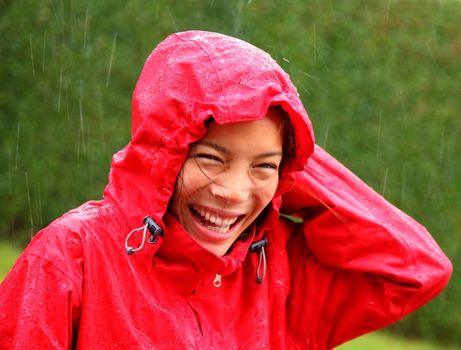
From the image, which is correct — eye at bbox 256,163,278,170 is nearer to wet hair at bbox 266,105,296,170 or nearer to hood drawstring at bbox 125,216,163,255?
wet hair at bbox 266,105,296,170

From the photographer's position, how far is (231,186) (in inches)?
98.6

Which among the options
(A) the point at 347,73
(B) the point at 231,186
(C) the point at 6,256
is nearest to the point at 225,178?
(B) the point at 231,186

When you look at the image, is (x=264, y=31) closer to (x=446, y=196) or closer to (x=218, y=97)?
(x=446, y=196)

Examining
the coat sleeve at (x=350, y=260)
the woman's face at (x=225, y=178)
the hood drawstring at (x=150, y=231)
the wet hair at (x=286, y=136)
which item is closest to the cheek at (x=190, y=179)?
the woman's face at (x=225, y=178)

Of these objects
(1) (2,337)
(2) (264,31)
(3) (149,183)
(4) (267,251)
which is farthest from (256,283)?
(2) (264,31)

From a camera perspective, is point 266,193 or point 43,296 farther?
point 266,193

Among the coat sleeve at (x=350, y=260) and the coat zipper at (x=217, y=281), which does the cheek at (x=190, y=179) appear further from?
the coat sleeve at (x=350, y=260)

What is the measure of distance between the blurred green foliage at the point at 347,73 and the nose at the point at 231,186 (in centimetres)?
417

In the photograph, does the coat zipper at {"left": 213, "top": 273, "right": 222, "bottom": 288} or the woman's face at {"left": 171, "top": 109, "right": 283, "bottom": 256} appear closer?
the woman's face at {"left": 171, "top": 109, "right": 283, "bottom": 256}

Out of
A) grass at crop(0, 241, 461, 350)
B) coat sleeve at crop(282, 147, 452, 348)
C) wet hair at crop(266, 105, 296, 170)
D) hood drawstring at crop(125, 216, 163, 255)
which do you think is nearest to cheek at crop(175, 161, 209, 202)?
hood drawstring at crop(125, 216, 163, 255)

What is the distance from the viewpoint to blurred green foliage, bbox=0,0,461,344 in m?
6.67

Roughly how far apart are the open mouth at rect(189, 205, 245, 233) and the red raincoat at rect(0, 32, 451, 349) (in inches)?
2.9

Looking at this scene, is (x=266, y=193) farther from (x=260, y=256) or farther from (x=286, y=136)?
(x=260, y=256)

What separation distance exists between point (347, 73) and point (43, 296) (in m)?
4.76
